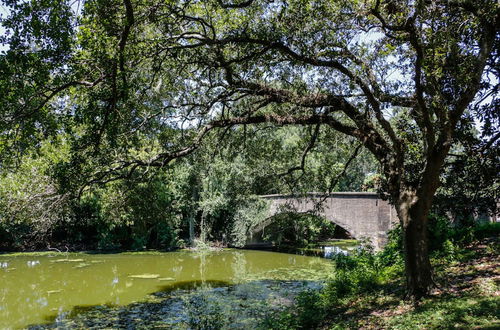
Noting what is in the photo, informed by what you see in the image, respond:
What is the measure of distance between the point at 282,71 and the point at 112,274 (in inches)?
425

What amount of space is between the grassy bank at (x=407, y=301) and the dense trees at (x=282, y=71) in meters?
0.55

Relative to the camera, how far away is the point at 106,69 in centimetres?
507

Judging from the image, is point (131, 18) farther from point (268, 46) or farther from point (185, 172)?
point (185, 172)

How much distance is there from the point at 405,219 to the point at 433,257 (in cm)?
290

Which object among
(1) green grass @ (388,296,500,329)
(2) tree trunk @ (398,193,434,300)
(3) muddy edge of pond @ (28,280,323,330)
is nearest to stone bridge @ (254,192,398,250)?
(3) muddy edge of pond @ (28,280,323,330)

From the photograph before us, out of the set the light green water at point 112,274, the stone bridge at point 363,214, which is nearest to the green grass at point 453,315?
the light green water at point 112,274

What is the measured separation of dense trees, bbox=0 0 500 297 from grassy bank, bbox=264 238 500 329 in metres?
0.55

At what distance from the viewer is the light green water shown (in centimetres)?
1073

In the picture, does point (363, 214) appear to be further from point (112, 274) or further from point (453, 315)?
point (453, 315)

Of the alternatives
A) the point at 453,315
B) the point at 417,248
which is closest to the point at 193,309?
the point at 417,248

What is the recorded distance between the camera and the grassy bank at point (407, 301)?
185 inches

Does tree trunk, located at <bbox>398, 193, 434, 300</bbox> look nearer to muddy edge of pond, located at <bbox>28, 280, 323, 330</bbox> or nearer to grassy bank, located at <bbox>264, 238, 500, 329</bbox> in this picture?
grassy bank, located at <bbox>264, 238, 500, 329</bbox>

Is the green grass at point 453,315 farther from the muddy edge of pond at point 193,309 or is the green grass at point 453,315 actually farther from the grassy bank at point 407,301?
the muddy edge of pond at point 193,309

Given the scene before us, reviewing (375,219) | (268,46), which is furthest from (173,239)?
(268,46)
